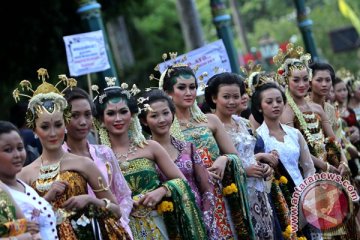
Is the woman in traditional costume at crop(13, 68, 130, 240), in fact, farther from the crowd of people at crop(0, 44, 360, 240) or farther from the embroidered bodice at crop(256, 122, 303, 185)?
the embroidered bodice at crop(256, 122, 303, 185)

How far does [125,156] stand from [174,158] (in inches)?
22.9

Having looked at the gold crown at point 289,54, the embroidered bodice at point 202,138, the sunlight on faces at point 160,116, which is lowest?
the embroidered bodice at point 202,138

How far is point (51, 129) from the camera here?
7145 millimetres

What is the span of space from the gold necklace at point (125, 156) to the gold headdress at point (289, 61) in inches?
128

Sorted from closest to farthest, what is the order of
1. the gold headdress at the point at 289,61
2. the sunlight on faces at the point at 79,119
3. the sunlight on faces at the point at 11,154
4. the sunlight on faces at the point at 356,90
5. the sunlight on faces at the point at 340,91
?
the sunlight on faces at the point at 11,154
the sunlight on faces at the point at 79,119
the gold headdress at the point at 289,61
the sunlight on faces at the point at 340,91
the sunlight on faces at the point at 356,90

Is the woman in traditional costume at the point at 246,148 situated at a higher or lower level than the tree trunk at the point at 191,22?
lower

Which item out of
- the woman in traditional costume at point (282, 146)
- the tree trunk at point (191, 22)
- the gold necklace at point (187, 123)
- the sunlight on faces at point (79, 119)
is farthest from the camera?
the tree trunk at point (191, 22)

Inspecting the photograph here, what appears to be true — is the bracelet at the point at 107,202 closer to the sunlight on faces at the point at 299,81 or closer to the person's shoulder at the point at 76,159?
the person's shoulder at the point at 76,159

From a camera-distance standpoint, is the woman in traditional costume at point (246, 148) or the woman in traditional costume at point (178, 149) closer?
the woman in traditional costume at point (178, 149)

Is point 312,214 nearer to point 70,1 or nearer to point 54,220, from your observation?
point 54,220

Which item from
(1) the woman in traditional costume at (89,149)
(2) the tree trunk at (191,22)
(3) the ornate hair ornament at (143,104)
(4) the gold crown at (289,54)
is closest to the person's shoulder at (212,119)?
(3) the ornate hair ornament at (143,104)

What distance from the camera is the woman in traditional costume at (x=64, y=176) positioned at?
7035 millimetres

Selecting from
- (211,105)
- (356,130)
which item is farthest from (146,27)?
(211,105)

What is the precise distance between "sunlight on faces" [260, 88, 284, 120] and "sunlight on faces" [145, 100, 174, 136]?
73.0 inches
